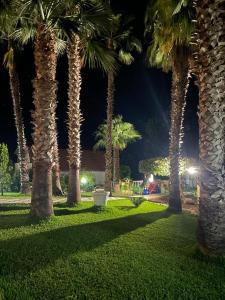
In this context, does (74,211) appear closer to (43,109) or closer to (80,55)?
(43,109)

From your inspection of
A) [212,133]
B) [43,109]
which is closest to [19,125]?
[43,109]

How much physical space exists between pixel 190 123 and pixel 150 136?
28.1 ft

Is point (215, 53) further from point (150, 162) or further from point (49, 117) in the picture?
point (150, 162)

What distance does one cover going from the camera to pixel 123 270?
6.57m

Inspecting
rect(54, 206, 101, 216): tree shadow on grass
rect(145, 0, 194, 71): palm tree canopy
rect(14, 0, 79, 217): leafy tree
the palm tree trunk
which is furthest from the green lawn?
rect(145, 0, 194, 71): palm tree canopy

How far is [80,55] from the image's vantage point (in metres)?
17.1

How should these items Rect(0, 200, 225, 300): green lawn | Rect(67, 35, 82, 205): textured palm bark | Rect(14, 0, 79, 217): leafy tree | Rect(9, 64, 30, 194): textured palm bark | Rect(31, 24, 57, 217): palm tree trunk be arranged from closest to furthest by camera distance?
Rect(0, 200, 225, 300): green lawn → Rect(14, 0, 79, 217): leafy tree → Rect(31, 24, 57, 217): palm tree trunk → Rect(67, 35, 82, 205): textured palm bark → Rect(9, 64, 30, 194): textured palm bark

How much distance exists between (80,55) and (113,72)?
4.12 metres

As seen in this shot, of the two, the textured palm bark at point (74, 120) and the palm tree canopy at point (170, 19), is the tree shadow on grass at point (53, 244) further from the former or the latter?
the palm tree canopy at point (170, 19)

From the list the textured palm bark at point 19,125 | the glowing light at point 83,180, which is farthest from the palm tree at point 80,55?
the glowing light at point 83,180

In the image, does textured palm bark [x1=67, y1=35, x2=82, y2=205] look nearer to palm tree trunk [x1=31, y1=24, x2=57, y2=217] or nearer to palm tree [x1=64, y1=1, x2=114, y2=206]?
palm tree [x1=64, y1=1, x2=114, y2=206]

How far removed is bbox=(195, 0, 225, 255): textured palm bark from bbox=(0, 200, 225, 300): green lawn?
0.63 metres

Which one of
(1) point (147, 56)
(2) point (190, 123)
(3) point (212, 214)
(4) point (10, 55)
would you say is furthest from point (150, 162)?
(3) point (212, 214)

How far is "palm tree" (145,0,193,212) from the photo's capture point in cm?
1165
